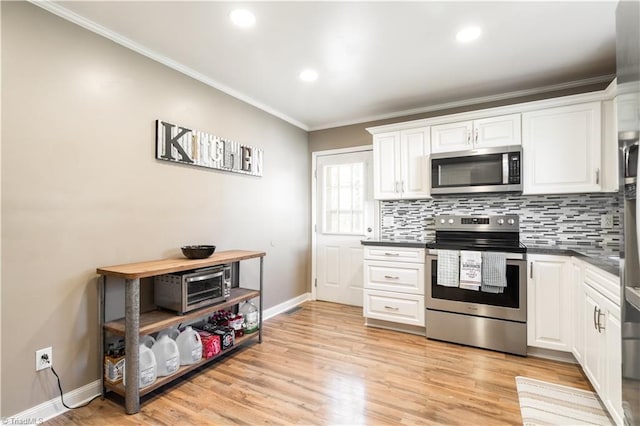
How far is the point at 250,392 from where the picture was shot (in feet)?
6.83

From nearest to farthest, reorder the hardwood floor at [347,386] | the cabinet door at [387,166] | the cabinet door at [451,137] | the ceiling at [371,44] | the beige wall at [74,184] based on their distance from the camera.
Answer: the beige wall at [74,184] → the hardwood floor at [347,386] → the ceiling at [371,44] → the cabinet door at [451,137] → the cabinet door at [387,166]

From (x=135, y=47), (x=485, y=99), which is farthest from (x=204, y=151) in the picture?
(x=485, y=99)

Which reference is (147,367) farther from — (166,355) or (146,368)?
(166,355)

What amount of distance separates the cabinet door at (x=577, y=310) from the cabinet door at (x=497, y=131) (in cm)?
118

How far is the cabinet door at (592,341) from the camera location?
187 centimetres

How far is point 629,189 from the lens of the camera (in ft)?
2.89

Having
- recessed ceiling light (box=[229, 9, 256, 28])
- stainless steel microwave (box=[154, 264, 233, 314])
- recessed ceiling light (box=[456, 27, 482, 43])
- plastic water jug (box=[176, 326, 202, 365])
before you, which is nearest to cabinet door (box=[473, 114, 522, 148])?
recessed ceiling light (box=[456, 27, 482, 43])

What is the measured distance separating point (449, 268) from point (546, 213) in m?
1.14

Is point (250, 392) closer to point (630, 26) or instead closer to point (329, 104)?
point (630, 26)

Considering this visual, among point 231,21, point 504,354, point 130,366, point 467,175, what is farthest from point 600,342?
point 231,21

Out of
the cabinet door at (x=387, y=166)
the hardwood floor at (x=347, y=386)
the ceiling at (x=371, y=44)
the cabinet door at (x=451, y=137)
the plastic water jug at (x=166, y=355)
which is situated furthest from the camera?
the cabinet door at (x=387, y=166)

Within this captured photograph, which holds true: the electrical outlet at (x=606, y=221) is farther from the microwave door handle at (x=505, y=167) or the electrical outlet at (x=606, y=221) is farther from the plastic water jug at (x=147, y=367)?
the plastic water jug at (x=147, y=367)

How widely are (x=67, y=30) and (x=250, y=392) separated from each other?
2626 millimetres

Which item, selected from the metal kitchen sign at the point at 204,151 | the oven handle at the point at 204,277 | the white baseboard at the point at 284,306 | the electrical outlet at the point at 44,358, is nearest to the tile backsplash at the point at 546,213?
the white baseboard at the point at 284,306
